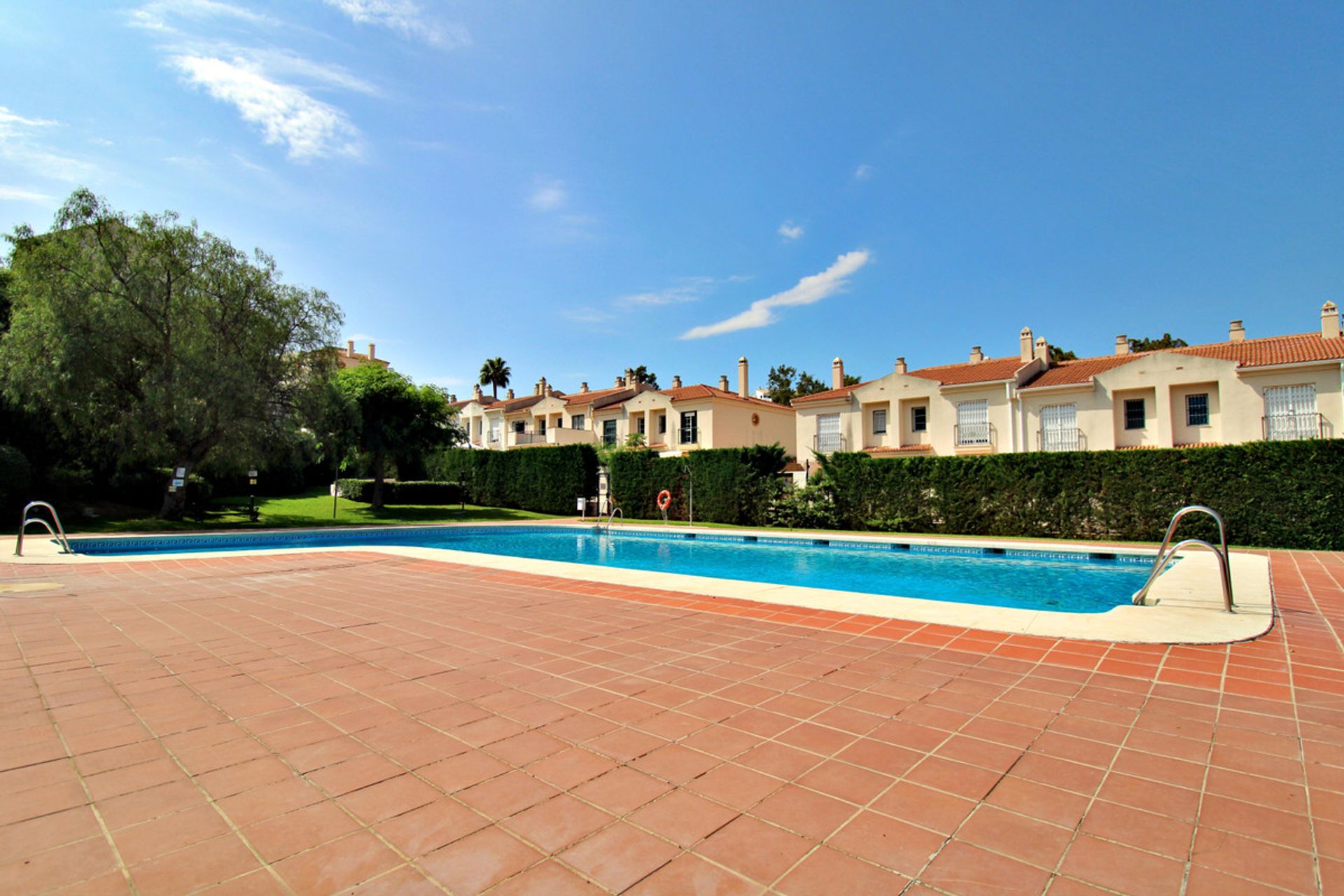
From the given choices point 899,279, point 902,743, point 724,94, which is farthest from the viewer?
point 899,279

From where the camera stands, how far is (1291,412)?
67.7 feet

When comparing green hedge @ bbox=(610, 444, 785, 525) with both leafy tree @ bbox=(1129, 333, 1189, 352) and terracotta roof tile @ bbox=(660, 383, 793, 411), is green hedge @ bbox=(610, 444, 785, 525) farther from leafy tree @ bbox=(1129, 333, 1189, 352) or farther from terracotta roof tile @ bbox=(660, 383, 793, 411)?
leafy tree @ bbox=(1129, 333, 1189, 352)

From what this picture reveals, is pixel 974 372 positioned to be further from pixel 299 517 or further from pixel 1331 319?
pixel 299 517

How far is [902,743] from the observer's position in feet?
10.9

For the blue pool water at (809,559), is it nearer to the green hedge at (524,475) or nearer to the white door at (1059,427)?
the green hedge at (524,475)

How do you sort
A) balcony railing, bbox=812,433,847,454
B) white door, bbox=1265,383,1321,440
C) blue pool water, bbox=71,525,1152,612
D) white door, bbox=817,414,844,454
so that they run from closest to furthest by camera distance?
1. blue pool water, bbox=71,525,1152,612
2. white door, bbox=1265,383,1321,440
3. balcony railing, bbox=812,433,847,454
4. white door, bbox=817,414,844,454

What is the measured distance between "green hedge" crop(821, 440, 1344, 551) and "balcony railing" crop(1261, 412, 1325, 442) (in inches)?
291

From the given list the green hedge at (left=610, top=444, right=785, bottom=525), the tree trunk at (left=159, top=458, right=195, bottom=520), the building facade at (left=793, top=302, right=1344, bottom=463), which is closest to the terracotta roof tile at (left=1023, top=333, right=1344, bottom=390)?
the building facade at (left=793, top=302, right=1344, bottom=463)

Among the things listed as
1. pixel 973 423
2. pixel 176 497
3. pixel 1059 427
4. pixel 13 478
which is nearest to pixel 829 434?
pixel 973 423

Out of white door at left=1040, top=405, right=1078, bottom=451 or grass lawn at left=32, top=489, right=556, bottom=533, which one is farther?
white door at left=1040, top=405, right=1078, bottom=451

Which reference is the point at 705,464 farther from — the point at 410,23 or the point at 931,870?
the point at 931,870

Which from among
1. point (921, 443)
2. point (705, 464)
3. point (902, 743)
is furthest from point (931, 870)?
point (921, 443)

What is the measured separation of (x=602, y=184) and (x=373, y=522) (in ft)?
52.0

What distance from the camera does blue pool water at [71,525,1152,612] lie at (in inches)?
432
